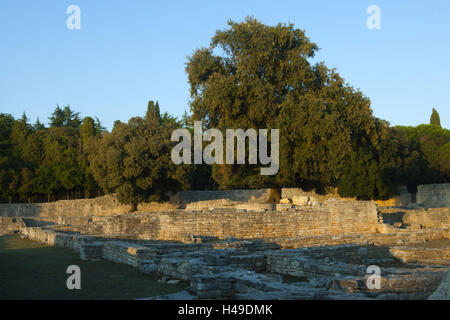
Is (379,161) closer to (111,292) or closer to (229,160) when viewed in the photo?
(229,160)

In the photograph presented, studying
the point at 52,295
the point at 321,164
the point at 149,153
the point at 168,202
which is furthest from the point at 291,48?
the point at 168,202

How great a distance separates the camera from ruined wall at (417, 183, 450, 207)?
1576 inches

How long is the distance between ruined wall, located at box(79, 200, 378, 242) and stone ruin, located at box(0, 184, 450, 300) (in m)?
0.04

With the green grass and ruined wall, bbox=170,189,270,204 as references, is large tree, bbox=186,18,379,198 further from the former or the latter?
ruined wall, bbox=170,189,270,204

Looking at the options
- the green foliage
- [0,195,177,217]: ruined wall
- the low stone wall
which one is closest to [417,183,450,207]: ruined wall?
the low stone wall

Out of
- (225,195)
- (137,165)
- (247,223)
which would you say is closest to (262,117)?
(247,223)

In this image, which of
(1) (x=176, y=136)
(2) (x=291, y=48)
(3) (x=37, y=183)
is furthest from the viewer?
(3) (x=37, y=183)

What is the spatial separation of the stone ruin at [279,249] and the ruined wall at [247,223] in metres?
0.04

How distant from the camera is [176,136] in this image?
41188 mm

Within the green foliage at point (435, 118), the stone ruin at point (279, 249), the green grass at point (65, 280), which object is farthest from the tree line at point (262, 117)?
the green foliage at point (435, 118)

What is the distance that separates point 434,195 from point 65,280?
38789 millimetres

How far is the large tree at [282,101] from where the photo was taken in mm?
22625

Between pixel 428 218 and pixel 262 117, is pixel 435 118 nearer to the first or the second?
pixel 428 218
